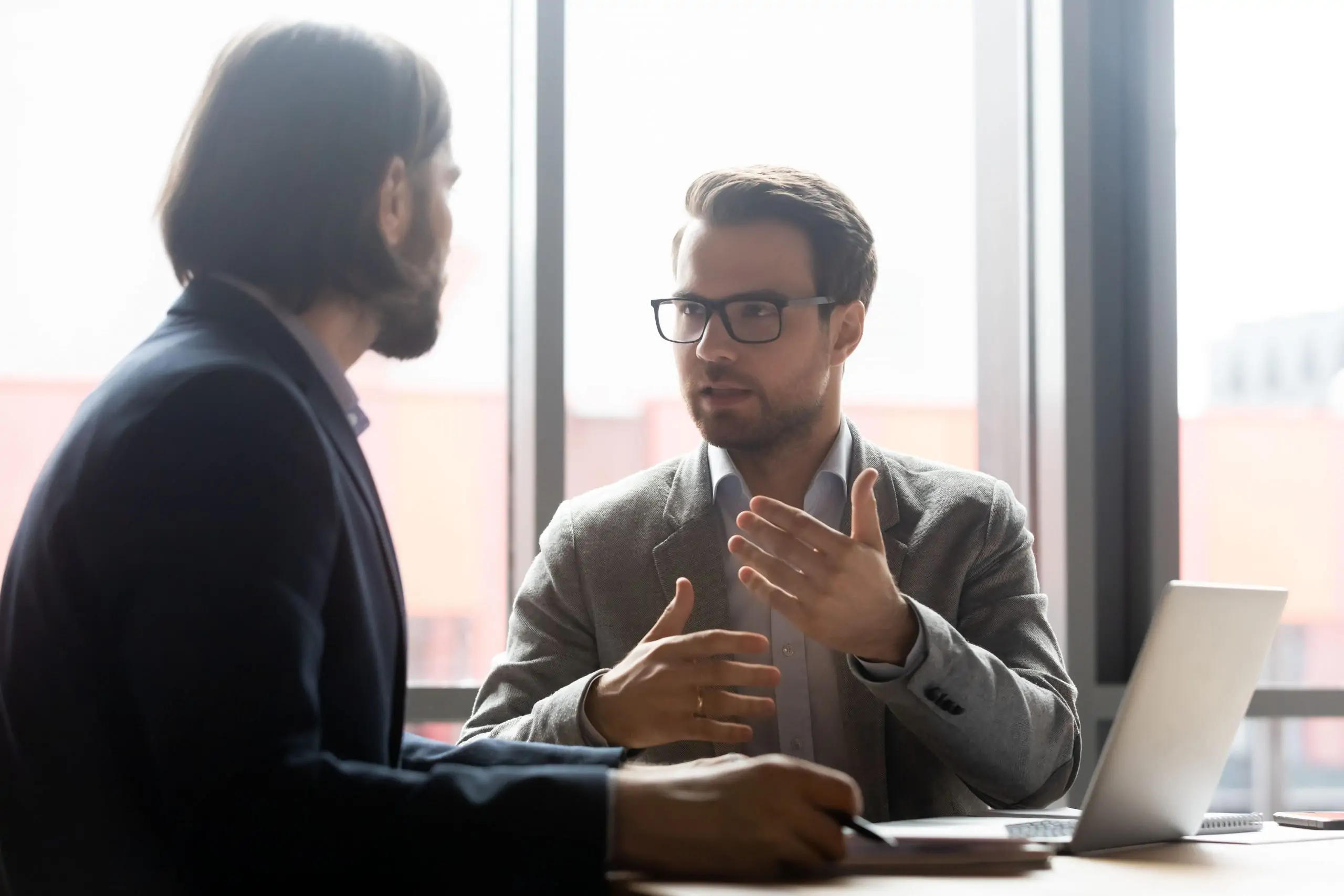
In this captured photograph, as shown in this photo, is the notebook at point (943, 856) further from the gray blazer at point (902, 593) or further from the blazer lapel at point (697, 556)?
the blazer lapel at point (697, 556)

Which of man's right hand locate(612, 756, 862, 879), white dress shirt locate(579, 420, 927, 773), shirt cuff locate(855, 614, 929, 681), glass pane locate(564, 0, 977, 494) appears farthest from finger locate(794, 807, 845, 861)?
glass pane locate(564, 0, 977, 494)

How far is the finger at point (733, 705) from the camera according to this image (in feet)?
4.94

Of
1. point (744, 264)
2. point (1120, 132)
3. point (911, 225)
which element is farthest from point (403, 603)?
point (1120, 132)

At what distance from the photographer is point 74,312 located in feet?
8.60

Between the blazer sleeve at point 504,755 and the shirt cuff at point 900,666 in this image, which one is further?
the shirt cuff at point 900,666

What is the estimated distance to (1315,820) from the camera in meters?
1.67

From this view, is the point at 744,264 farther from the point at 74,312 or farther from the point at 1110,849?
the point at 74,312

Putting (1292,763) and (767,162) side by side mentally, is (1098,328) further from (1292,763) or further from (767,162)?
(1292,763)

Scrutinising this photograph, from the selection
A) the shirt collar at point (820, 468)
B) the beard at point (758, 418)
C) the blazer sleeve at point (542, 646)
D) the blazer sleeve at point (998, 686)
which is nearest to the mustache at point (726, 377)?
the beard at point (758, 418)

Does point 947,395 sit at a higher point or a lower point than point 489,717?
higher

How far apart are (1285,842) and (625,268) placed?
1.77 m

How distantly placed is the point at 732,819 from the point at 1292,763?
250 cm

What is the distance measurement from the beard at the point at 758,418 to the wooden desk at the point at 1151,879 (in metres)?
0.93

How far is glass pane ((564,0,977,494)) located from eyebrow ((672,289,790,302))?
1.82ft
